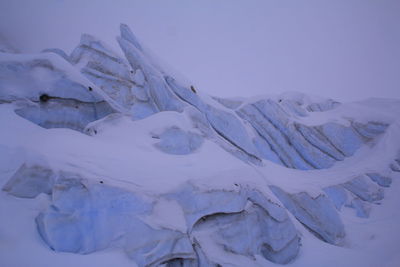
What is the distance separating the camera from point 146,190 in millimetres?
6777

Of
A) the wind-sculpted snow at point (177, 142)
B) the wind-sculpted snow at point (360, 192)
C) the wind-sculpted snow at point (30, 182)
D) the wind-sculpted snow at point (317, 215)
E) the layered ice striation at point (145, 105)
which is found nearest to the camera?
the wind-sculpted snow at point (30, 182)

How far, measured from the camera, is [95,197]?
590 cm

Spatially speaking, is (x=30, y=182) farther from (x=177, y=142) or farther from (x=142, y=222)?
(x=177, y=142)

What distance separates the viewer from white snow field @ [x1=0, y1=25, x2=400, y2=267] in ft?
18.2

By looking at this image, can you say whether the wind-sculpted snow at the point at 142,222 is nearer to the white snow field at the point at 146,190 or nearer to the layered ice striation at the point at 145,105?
the white snow field at the point at 146,190

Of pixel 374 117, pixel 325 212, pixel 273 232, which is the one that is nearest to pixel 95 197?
pixel 273 232

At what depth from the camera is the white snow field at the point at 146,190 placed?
18.2 ft

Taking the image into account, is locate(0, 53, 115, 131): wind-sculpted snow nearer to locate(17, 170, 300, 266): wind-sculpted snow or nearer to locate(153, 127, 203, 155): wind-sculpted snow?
locate(153, 127, 203, 155): wind-sculpted snow

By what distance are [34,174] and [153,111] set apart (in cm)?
1080

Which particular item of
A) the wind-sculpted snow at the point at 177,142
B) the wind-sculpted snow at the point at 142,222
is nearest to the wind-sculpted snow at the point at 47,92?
the wind-sculpted snow at the point at 177,142

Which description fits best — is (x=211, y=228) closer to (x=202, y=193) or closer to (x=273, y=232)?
(x=202, y=193)

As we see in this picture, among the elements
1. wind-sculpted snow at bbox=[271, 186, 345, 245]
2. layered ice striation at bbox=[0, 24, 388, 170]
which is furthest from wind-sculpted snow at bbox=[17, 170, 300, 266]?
wind-sculpted snow at bbox=[271, 186, 345, 245]

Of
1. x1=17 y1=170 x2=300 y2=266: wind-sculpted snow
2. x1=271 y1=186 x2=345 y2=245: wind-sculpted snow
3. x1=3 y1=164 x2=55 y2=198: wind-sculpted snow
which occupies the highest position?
x1=3 y1=164 x2=55 y2=198: wind-sculpted snow

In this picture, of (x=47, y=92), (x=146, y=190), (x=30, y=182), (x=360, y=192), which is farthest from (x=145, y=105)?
(x=360, y=192)
